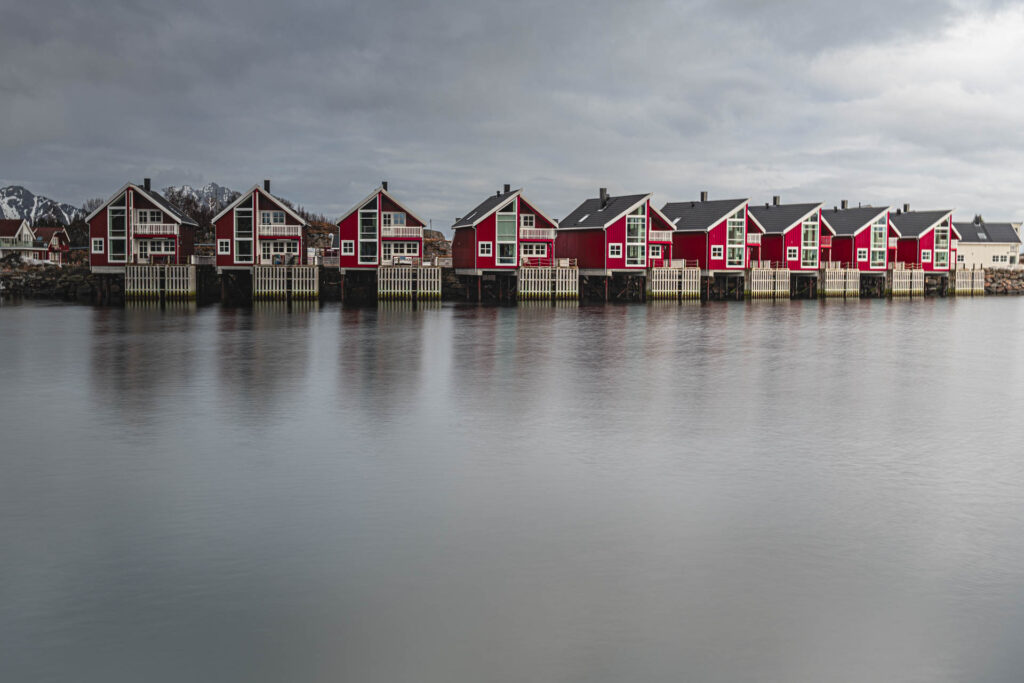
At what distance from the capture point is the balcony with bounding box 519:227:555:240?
70625 mm

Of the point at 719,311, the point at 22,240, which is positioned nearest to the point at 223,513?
the point at 719,311

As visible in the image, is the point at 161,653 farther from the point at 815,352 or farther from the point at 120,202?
the point at 120,202

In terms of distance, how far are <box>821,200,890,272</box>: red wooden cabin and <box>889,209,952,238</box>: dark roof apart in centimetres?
572

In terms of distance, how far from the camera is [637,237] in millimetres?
74375

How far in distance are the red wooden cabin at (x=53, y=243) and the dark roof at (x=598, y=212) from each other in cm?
8620

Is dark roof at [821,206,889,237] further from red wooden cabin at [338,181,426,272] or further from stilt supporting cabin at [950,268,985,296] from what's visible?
red wooden cabin at [338,181,426,272]

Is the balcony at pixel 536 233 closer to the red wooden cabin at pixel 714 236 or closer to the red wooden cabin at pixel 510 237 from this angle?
the red wooden cabin at pixel 510 237

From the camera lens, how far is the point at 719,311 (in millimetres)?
60031

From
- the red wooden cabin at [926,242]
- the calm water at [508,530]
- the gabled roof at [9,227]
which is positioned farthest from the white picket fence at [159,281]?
the gabled roof at [9,227]

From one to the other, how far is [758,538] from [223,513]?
6106mm

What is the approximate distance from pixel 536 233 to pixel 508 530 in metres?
61.8

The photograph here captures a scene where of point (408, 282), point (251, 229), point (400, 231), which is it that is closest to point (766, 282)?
point (408, 282)

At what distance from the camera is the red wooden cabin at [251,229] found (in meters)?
66.4

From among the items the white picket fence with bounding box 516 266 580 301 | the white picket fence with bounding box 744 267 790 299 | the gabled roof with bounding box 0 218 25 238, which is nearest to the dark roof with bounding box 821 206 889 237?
the white picket fence with bounding box 744 267 790 299
